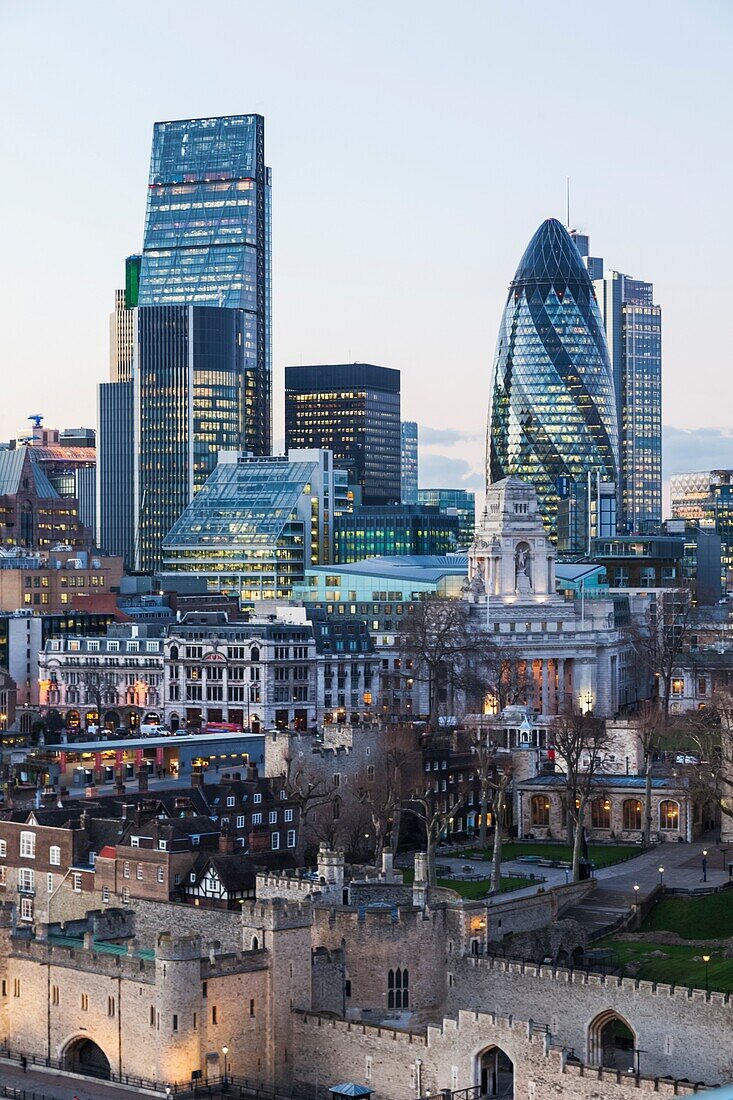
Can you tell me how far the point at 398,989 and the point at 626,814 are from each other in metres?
46.5

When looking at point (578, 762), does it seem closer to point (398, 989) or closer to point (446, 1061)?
point (398, 989)

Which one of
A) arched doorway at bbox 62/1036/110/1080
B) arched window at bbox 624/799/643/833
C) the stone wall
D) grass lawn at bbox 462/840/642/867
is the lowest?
arched doorway at bbox 62/1036/110/1080

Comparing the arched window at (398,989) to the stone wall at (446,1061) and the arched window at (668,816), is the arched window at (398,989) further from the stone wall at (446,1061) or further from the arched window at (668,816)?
the arched window at (668,816)

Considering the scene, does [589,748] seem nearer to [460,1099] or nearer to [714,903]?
[714,903]

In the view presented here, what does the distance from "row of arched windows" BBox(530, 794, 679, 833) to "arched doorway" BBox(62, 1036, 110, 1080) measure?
5422 cm

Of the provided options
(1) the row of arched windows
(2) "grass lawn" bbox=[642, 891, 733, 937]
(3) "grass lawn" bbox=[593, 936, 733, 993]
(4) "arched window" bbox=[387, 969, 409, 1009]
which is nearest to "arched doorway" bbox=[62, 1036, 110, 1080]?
(4) "arched window" bbox=[387, 969, 409, 1009]

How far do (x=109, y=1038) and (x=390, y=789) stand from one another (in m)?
47.1

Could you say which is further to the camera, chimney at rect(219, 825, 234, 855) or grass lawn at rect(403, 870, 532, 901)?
grass lawn at rect(403, 870, 532, 901)

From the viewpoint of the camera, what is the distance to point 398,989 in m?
92.6

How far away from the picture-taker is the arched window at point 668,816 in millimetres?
135375

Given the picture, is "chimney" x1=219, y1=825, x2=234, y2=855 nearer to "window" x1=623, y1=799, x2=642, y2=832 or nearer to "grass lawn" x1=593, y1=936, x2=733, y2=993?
"grass lawn" x1=593, y1=936, x2=733, y2=993

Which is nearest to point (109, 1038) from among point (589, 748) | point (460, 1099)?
point (460, 1099)

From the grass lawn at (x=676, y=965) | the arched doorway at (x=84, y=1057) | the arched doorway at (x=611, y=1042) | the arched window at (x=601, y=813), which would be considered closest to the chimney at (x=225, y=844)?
the arched doorway at (x=84, y=1057)

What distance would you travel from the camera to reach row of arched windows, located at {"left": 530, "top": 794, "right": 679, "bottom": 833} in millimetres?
135500
